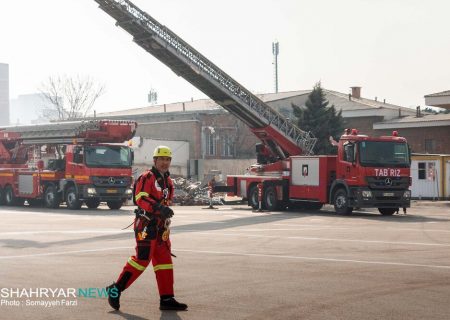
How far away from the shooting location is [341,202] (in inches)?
997

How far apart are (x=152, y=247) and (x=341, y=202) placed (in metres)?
17.7

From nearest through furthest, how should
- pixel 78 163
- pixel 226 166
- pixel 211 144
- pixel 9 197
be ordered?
1. pixel 78 163
2. pixel 9 197
3. pixel 226 166
4. pixel 211 144

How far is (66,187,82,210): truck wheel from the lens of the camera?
95.6ft

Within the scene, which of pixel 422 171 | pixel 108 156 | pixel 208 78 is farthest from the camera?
pixel 422 171

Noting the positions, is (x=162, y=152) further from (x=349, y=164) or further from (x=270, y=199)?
(x=270, y=199)

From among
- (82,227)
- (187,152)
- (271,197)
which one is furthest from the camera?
(187,152)

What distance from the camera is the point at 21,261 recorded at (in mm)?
12352

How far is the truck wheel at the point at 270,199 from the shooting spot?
28266 millimetres

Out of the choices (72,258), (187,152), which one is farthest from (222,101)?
(187,152)

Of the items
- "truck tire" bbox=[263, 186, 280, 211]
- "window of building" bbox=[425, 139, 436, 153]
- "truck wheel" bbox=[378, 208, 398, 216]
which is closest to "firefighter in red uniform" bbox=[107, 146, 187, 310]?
"truck wheel" bbox=[378, 208, 398, 216]

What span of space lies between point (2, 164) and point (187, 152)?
2808cm

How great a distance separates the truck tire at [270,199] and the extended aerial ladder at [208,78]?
6.75 feet

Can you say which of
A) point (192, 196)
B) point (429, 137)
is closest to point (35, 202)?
point (192, 196)

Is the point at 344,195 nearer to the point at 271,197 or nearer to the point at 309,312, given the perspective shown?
the point at 271,197
